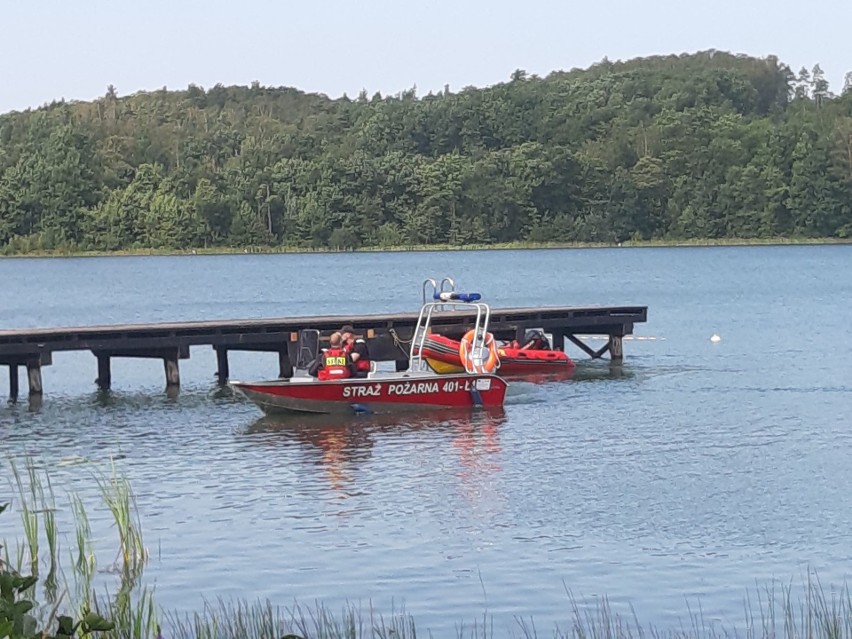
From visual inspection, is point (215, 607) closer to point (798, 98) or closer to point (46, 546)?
point (46, 546)

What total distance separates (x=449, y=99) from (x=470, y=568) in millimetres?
130694

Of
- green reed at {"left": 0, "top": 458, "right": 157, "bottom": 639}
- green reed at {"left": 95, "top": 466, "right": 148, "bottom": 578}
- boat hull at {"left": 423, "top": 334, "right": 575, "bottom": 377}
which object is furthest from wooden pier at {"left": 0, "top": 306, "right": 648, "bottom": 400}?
green reed at {"left": 95, "top": 466, "right": 148, "bottom": 578}

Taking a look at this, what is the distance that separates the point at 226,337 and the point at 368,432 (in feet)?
23.8

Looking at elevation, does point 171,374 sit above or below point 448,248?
above

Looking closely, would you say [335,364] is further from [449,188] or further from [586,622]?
[449,188]

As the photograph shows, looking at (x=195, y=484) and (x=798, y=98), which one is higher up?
(x=798, y=98)

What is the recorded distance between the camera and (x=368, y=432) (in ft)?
83.8

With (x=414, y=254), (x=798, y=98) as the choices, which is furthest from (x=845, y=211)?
(x=798, y=98)

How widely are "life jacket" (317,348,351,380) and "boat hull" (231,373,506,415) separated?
383mm

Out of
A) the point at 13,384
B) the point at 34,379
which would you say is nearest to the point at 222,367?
the point at 34,379

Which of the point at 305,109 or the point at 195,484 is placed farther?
the point at 305,109

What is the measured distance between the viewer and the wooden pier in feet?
98.9

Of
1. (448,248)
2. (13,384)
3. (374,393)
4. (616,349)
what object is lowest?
→ (448,248)

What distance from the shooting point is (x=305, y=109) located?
176m
